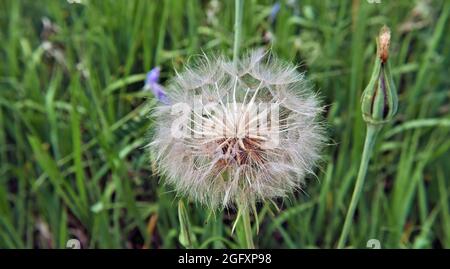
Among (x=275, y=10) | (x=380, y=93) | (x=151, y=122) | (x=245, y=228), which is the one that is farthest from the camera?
(x=275, y=10)

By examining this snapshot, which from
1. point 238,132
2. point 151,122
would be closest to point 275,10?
point 151,122

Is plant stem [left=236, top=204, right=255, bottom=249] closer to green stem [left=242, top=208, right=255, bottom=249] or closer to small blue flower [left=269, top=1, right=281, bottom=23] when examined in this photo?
green stem [left=242, top=208, right=255, bottom=249]

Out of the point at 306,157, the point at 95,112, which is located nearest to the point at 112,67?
the point at 95,112

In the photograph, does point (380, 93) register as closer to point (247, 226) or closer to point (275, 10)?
point (247, 226)

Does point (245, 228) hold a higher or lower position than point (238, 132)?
lower

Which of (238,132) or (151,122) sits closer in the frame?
(238,132)

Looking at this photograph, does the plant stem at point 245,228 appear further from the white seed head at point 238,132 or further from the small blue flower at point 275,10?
the small blue flower at point 275,10
